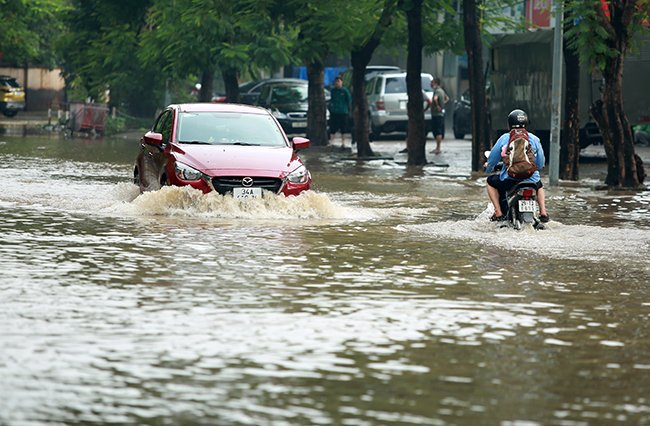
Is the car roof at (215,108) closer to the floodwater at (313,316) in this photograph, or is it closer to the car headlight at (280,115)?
the floodwater at (313,316)

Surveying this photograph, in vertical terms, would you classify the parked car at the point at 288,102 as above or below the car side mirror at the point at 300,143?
above

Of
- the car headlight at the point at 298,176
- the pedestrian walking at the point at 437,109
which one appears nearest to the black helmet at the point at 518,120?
the car headlight at the point at 298,176

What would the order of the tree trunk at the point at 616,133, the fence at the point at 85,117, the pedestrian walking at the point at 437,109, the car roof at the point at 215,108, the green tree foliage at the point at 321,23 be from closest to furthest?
1. the car roof at the point at 215,108
2. the tree trunk at the point at 616,133
3. the green tree foliage at the point at 321,23
4. the pedestrian walking at the point at 437,109
5. the fence at the point at 85,117

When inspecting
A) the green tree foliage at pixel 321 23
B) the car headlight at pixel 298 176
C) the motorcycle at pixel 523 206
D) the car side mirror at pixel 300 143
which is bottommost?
the motorcycle at pixel 523 206

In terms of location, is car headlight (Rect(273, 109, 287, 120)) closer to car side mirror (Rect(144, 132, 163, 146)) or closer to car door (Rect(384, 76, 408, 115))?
car door (Rect(384, 76, 408, 115))

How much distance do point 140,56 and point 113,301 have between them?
107 ft

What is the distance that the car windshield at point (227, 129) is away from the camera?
14.3 meters

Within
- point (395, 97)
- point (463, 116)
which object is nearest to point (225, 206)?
point (395, 97)

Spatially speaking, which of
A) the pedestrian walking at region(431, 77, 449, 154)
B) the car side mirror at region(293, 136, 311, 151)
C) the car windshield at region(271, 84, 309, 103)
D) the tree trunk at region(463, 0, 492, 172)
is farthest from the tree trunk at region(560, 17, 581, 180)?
the car windshield at region(271, 84, 309, 103)

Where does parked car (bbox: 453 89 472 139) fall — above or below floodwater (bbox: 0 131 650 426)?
above

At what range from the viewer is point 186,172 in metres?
13.2

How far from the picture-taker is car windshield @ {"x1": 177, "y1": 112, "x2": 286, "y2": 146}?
46.8 ft

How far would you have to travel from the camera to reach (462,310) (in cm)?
755

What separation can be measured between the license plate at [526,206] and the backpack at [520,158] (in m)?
0.33
